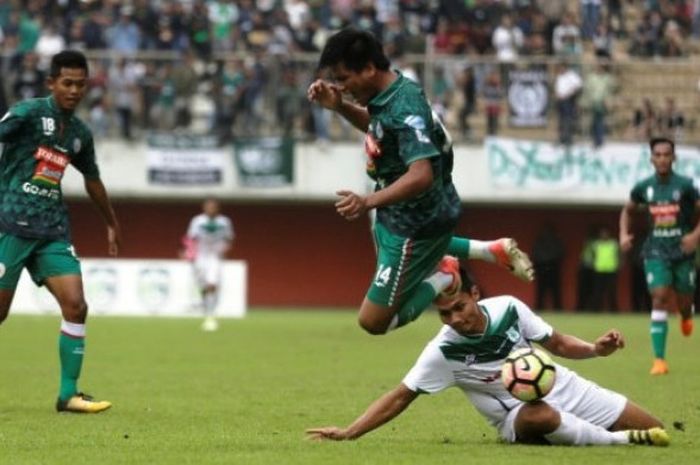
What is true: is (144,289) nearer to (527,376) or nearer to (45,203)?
(45,203)

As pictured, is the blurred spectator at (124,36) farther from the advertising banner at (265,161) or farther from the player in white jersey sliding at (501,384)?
the player in white jersey sliding at (501,384)

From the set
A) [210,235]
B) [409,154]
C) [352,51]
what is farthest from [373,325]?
[210,235]

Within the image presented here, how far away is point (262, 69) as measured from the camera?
3784cm

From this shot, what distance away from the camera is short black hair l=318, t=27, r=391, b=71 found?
10461mm

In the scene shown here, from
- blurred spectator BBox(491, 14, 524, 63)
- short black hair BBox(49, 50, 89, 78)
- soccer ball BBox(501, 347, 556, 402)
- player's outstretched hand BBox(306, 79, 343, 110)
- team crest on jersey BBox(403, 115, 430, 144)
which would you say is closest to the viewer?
team crest on jersey BBox(403, 115, 430, 144)

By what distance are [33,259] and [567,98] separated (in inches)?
1019

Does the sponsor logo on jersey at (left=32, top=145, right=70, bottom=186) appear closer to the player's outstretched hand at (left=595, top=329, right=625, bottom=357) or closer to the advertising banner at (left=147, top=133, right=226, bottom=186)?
the player's outstretched hand at (left=595, top=329, right=625, bottom=357)

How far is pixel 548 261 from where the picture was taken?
133 ft

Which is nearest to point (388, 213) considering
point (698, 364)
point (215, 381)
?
point (215, 381)

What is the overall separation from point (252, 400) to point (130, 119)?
23680 mm

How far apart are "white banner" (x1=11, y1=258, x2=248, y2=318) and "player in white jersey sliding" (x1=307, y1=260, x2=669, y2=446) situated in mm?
24744

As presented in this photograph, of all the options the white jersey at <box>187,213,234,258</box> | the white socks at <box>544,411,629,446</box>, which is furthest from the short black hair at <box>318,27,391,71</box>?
the white jersey at <box>187,213,234,258</box>

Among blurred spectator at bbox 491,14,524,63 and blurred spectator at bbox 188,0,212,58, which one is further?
blurred spectator at bbox 491,14,524,63

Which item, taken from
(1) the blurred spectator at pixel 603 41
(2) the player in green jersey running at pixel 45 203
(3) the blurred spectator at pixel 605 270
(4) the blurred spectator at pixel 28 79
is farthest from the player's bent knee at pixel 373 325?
(3) the blurred spectator at pixel 605 270
